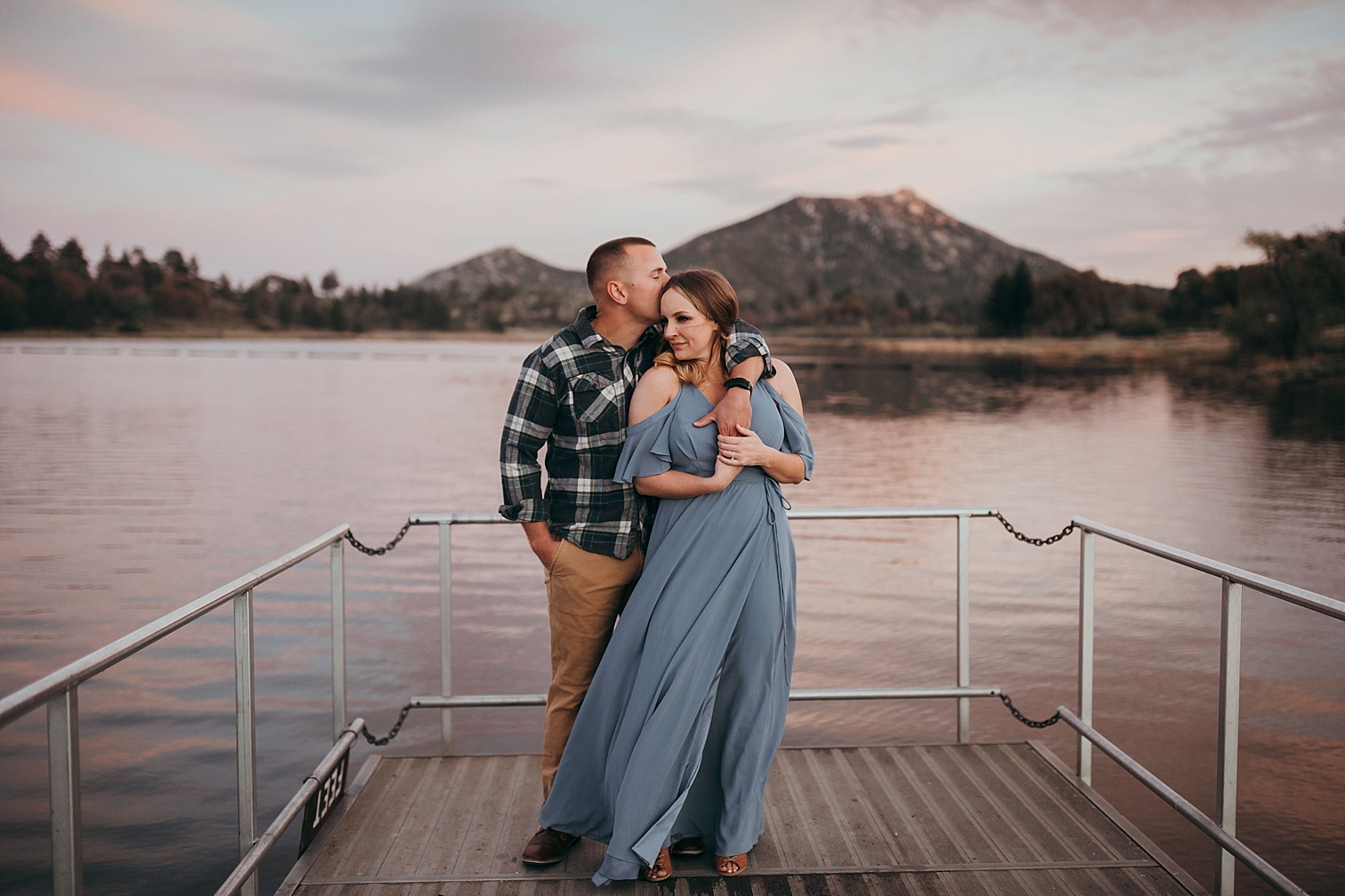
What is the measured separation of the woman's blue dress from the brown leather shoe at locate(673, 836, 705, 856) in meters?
0.05

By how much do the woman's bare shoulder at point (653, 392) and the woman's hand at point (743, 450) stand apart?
0.74ft

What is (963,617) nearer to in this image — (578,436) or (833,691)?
(833,691)

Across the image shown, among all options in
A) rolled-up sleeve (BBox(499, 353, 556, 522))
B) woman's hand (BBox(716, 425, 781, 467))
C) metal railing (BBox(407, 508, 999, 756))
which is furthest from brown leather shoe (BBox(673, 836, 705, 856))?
woman's hand (BBox(716, 425, 781, 467))

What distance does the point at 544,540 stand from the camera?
303 centimetres

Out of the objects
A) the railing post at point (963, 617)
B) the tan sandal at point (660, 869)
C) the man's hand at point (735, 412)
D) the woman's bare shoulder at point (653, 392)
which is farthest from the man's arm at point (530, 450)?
the railing post at point (963, 617)

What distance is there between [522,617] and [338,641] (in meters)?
6.11

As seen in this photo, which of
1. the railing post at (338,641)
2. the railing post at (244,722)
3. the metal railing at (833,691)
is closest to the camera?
the railing post at (244,722)

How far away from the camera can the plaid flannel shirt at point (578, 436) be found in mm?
2969

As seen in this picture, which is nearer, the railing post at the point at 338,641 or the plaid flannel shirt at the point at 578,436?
the plaid flannel shirt at the point at 578,436

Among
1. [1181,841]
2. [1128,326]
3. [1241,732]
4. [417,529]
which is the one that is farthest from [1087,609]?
[1128,326]

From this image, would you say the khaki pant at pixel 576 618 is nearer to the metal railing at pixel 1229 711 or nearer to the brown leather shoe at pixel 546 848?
the brown leather shoe at pixel 546 848

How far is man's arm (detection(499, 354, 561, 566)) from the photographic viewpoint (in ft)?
9.70

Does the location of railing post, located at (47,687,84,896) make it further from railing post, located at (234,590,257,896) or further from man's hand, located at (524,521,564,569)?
man's hand, located at (524,521,564,569)

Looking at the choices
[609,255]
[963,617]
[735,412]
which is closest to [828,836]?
[963,617]
